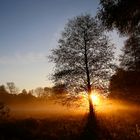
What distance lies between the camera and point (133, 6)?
1190 cm

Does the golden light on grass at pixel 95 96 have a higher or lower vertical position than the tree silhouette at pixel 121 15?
lower

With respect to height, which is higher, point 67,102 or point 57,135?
point 67,102

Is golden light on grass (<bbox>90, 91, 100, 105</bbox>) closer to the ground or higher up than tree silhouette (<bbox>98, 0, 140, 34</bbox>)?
closer to the ground

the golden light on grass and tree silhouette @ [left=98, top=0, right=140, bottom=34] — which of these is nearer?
tree silhouette @ [left=98, top=0, right=140, bottom=34]

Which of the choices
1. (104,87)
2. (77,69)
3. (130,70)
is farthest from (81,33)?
(130,70)

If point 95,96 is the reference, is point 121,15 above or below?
above

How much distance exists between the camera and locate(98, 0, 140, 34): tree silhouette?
39.4 feet

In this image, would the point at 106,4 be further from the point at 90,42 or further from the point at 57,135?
the point at 90,42

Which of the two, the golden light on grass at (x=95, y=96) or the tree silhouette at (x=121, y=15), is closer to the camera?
the tree silhouette at (x=121, y=15)

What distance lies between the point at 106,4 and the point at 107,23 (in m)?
0.82

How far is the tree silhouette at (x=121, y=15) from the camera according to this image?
473 inches

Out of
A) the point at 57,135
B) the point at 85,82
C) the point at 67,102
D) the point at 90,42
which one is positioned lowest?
the point at 57,135

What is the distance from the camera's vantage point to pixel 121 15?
12.4 meters

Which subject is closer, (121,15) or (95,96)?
(121,15)
